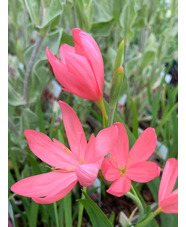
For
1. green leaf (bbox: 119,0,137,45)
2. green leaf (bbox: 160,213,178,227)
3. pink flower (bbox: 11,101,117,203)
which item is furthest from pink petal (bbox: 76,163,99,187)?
green leaf (bbox: 119,0,137,45)

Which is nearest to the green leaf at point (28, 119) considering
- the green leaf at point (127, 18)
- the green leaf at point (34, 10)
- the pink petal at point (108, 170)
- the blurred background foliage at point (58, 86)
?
the blurred background foliage at point (58, 86)

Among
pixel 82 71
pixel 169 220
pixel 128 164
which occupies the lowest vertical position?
pixel 169 220

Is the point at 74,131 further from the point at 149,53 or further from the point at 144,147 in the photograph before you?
the point at 149,53

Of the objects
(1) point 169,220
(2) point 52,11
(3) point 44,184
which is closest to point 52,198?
(3) point 44,184

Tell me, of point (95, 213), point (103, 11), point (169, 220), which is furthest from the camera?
point (103, 11)

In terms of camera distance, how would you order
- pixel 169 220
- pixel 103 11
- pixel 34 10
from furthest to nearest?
pixel 103 11, pixel 34 10, pixel 169 220

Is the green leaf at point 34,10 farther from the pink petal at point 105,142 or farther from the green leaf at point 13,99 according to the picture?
the pink petal at point 105,142
